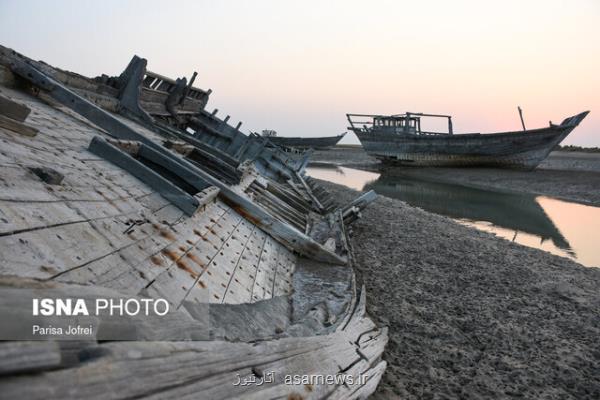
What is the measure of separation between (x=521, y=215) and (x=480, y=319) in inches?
580

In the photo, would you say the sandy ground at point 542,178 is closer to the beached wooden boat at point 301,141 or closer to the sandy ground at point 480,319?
the beached wooden boat at point 301,141

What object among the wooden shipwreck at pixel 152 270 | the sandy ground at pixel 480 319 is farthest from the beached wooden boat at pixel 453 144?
the wooden shipwreck at pixel 152 270

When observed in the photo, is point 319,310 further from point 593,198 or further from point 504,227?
point 593,198

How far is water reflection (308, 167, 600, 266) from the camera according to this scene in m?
13.6

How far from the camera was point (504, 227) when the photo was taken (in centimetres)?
1577

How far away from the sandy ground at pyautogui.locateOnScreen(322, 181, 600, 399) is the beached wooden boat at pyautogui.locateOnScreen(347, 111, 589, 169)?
25.5m

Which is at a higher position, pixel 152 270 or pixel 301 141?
pixel 301 141

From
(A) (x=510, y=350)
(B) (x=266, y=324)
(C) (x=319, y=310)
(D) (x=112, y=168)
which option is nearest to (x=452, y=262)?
(A) (x=510, y=350)

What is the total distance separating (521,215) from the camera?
18.6m

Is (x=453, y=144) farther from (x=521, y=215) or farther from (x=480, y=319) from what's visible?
(x=480, y=319)

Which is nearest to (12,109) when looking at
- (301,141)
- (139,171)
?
(139,171)

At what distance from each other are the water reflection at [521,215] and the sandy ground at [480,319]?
3.84 m

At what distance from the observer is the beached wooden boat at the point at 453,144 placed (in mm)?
31891

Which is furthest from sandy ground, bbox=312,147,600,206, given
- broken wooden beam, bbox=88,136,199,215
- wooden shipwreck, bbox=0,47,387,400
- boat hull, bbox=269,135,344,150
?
broken wooden beam, bbox=88,136,199,215
